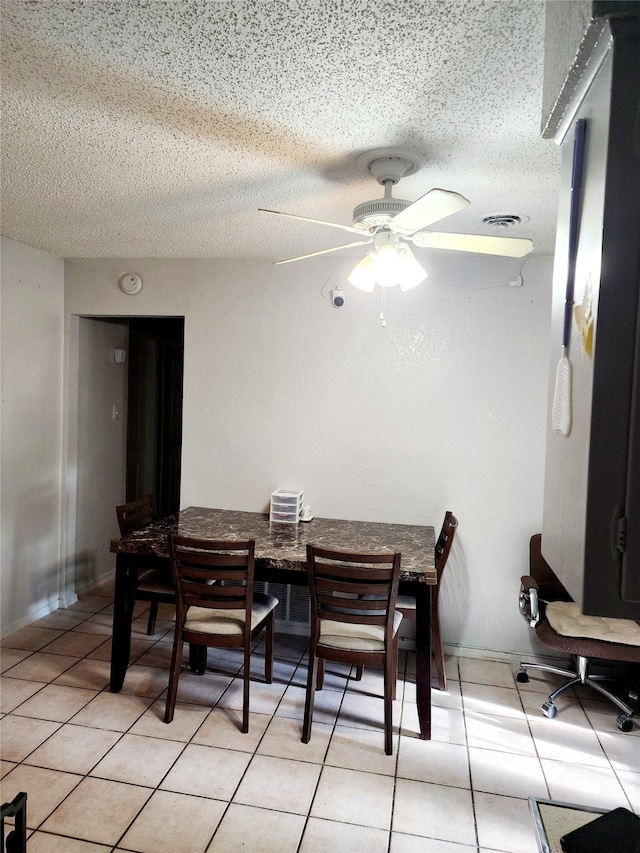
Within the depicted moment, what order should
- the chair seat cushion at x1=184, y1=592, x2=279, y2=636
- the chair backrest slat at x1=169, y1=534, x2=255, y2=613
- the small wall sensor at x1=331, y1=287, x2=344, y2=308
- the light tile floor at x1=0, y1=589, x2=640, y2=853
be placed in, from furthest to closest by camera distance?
the small wall sensor at x1=331, y1=287, x2=344, y2=308
the chair seat cushion at x1=184, y1=592, x2=279, y2=636
the chair backrest slat at x1=169, y1=534, x2=255, y2=613
the light tile floor at x1=0, y1=589, x2=640, y2=853

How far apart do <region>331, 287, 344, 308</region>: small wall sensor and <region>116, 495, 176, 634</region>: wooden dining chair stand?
1756 mm

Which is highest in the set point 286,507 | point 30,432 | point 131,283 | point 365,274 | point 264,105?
point 264,105

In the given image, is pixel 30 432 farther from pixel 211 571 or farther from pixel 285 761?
pixel 285 761

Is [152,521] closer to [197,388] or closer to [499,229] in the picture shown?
[197,388]

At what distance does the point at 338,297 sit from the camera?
357cm

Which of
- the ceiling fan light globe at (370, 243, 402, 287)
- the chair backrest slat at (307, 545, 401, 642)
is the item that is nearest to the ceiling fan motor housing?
the ceiling fan light globe at (370, 243, 402, 287)

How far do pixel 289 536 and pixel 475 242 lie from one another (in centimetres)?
183

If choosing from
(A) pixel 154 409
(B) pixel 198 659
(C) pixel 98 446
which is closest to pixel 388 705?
(B) pixel 198 659

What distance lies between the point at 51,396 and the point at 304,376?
5.92 feet

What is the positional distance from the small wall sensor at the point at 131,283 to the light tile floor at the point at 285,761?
2.37m

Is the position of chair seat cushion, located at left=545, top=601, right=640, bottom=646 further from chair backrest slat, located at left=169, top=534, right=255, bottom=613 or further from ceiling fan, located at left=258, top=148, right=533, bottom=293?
ceiling fan, located at left=258, top=148, right=533, bottom=293

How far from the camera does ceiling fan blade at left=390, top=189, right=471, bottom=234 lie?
1.66 metres

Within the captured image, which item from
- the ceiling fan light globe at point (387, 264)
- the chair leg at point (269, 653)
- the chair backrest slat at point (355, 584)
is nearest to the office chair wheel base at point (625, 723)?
the chair backrest slat at point (355, 584)

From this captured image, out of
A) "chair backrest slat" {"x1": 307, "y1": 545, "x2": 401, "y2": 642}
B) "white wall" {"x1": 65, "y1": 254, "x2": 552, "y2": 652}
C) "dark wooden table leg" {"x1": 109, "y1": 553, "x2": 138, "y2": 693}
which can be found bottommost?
"dark wooden table leg" {"x1": 109, "y1": 553, "x2": 138, "y2": 693}
